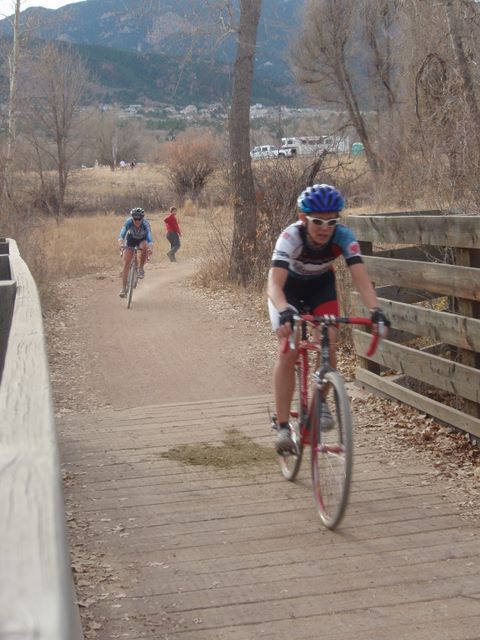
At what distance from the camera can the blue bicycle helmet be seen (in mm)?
5492

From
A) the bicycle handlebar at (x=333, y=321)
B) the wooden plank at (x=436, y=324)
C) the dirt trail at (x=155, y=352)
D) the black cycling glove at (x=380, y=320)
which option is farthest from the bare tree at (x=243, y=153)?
the black cycling glove at (x=380, y=320)

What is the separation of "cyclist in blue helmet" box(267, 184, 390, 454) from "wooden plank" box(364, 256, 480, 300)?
3.41 feet

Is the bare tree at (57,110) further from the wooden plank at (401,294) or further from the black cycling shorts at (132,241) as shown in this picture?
the wooden plank at (401,294)

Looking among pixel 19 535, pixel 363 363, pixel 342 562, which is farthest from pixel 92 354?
pixel 19 535

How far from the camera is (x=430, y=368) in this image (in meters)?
7.22

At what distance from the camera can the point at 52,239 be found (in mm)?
31375

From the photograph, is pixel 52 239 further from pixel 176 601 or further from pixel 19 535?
pixel 19 535

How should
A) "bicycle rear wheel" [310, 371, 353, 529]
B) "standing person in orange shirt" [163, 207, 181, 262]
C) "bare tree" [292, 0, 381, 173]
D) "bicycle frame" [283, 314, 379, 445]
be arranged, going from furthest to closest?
"bare tree" [292, 0, 381, 173] < "standing person in orange shirt" [163, 207, 181, 262] < "bicycle frame" [283, 314, 379, 445] < "bicycle rear wheel" [310, 371, 353, 529]

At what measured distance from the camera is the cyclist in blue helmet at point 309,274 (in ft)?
18.0

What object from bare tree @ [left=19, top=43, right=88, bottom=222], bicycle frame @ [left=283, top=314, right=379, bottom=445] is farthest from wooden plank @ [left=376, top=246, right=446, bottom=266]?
bare tree @ [left=19, top=43, right=88, bottom=222]

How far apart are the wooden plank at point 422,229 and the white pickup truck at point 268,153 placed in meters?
10.6

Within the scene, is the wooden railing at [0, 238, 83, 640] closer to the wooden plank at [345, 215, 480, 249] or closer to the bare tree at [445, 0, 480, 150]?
the wooden plank at [345, 215, 480, 249]

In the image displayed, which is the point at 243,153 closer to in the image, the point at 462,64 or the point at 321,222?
the point at 462,64

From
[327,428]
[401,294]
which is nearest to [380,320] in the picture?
[327,428]
